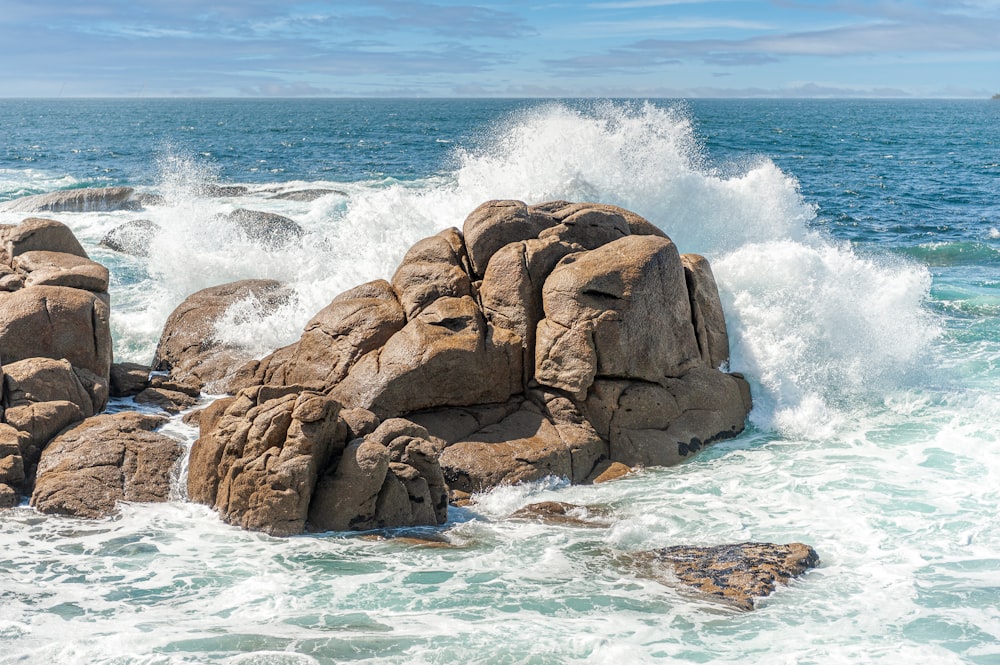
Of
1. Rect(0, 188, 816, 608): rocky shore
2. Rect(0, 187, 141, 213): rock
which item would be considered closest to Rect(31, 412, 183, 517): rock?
Rect(0, 188, 816, 608): rocky shore

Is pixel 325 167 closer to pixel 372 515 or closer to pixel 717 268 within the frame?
pixel 717 268

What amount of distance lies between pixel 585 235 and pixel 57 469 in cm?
613

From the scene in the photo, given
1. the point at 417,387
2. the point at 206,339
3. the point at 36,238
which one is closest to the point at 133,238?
the point at 36,238

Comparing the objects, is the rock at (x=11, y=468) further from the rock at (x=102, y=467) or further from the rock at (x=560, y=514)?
the rock at (x=560, y=514)

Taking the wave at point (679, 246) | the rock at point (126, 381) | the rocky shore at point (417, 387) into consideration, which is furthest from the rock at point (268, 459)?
the wave at point (679, 246)

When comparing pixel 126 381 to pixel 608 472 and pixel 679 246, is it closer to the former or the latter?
pixel 608 472

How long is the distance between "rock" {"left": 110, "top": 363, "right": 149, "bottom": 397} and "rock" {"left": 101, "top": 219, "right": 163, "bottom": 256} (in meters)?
8.74

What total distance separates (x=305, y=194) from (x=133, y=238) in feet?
27.7

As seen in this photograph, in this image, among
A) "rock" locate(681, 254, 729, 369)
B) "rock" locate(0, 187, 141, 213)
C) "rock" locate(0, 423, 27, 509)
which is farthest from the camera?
"rock" locate(0, 187, 141, 213)

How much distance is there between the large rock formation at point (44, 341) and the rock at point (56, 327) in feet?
0.04

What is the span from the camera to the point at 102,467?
9.27 m

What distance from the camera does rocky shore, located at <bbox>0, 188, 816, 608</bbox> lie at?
872 cm

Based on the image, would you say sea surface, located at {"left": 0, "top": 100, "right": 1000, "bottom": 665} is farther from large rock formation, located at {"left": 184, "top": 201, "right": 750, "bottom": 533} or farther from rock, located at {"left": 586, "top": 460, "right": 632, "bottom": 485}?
large rock formation, located at {"left": 184, "top": 201, "right": 750, "bottom": 533}

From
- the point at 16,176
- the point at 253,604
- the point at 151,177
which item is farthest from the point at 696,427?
the point at 16,176
